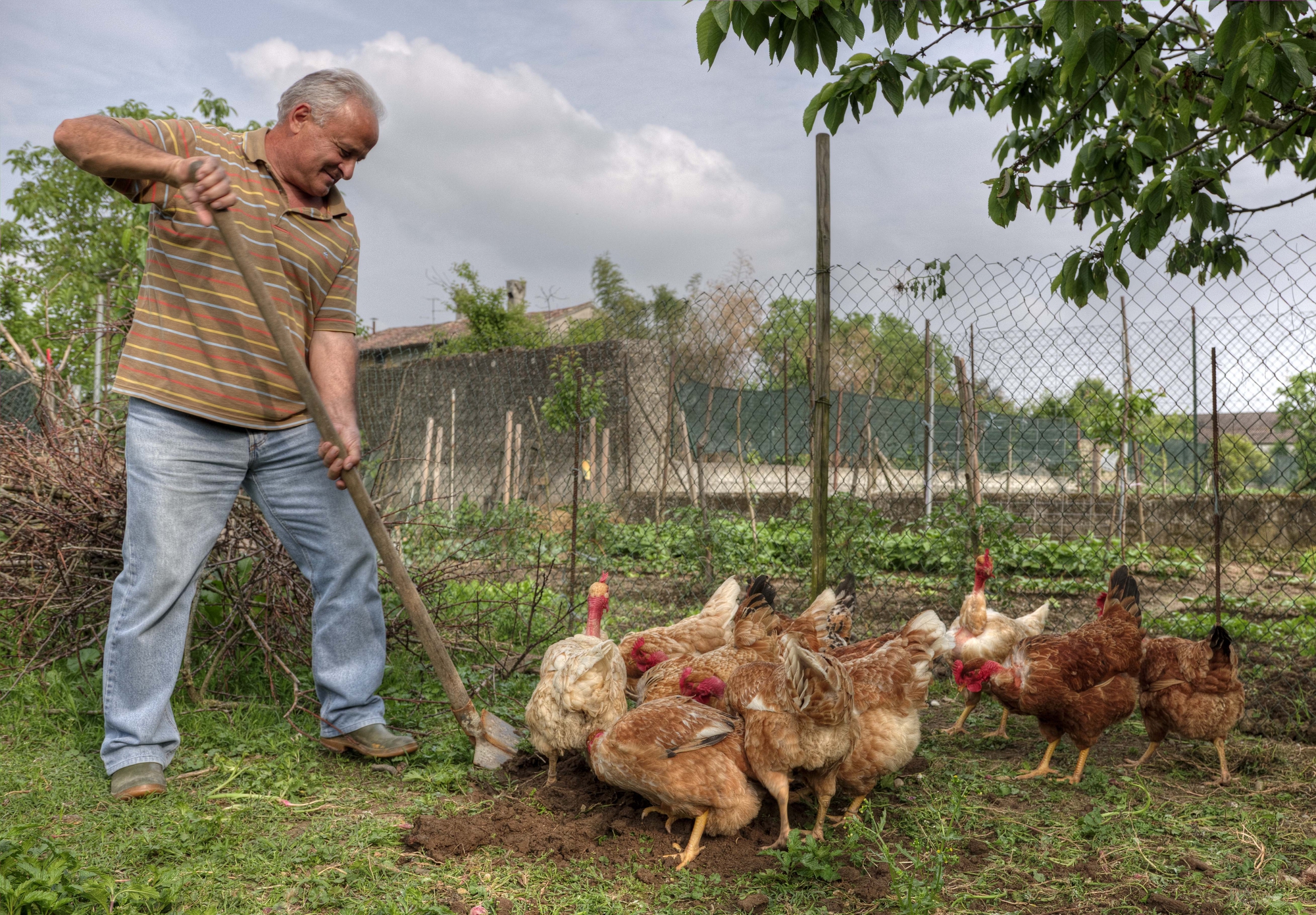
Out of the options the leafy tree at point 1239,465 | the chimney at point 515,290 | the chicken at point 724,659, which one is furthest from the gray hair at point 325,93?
the chimney at point 515,290

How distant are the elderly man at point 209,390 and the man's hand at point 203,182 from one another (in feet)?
0.18

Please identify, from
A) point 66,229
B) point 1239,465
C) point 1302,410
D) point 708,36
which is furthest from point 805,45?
point 66,229

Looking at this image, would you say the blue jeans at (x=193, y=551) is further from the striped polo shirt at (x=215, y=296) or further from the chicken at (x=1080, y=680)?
the chicken at (x=1080, y=680)

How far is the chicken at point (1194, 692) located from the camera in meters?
3.21

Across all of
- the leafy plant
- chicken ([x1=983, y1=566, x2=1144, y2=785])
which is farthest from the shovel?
chicken ([x1=983, y1=566, x2=1144, y2=785])

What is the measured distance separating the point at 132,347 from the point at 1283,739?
5.04 m

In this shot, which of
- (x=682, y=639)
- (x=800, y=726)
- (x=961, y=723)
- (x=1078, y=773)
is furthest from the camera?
(x=682, y=639)

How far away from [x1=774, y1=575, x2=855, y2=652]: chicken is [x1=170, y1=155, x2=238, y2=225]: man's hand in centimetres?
276

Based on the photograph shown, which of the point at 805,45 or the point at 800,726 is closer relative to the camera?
the point at 805,45

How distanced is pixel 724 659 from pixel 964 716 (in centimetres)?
131

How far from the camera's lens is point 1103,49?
2602 millimetres

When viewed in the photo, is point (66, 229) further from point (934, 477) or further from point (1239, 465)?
point (1239, 465)

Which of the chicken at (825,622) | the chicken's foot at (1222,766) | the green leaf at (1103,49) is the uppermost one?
the green leaf at (1103,49)

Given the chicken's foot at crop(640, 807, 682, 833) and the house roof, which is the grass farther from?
the house roof
